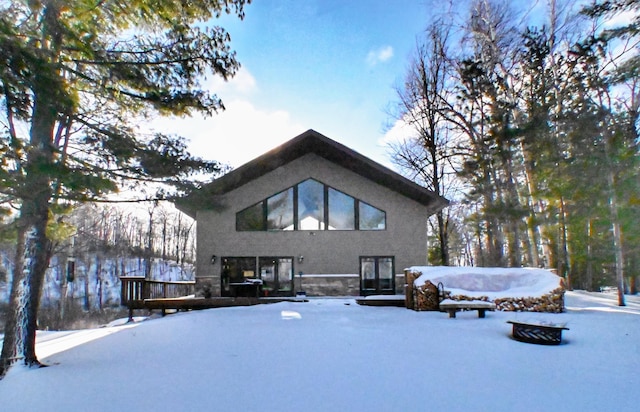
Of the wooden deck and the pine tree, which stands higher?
the pine tree

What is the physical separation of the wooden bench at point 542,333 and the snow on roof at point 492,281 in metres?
3.17

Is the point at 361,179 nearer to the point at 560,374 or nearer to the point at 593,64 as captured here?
the point at 593,64

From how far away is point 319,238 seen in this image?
12.6m

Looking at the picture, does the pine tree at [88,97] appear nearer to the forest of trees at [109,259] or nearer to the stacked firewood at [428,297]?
the stacked firewood at [428,297]

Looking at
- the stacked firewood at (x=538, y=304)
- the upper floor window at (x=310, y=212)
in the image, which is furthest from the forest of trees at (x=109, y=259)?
the stacked firewood at (x=538, y=304)

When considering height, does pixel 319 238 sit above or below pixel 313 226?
below

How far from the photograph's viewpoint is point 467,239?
111ft

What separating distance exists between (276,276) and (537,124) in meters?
9.82

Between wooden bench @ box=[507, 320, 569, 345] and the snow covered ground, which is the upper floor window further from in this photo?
wooden bench @ box=[507, 320, 569, 345]

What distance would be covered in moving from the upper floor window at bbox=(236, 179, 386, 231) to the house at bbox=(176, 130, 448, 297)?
0.11ft

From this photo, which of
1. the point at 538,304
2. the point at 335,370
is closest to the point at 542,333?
the point at 335,370

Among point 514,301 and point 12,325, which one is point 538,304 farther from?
point 12,325

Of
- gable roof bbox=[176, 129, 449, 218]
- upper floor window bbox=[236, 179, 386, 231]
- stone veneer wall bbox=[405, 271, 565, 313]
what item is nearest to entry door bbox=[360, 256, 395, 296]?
upper floor window bbox=[236, 179, 386, 231]

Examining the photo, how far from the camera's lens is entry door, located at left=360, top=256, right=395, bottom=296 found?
12516mm
